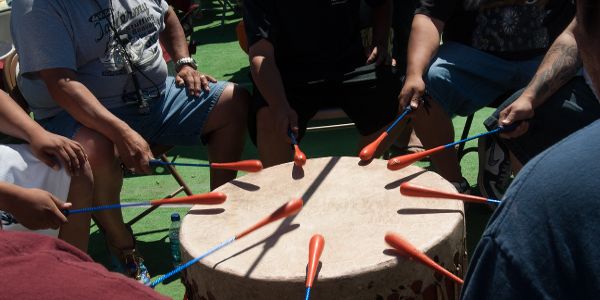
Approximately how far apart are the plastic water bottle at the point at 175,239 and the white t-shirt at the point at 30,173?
2.10ft

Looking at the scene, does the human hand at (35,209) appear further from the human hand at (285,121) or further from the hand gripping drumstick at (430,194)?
the hand gripping drumstick at (430,194)

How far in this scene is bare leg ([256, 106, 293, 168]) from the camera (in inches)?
121

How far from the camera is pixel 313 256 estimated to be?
1.72m

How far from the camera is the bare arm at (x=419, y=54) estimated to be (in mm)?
2789

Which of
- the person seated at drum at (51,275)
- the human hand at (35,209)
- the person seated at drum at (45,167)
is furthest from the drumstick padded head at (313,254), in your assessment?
the person seated at drum at (45,167)

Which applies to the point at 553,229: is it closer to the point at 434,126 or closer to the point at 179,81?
the point at 434,126

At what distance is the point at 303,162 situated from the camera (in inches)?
91.7

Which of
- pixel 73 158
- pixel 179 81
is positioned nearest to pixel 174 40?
pixel 179 81

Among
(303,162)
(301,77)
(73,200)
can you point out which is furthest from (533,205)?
(301,77)

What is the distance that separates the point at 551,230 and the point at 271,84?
7.37 feet

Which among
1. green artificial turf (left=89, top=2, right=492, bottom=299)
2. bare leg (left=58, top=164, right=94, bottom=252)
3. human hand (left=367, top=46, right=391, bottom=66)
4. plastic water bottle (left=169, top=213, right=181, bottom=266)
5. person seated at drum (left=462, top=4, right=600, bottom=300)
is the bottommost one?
green artificial turf (left=89, top=2, right=492, bottom=299)

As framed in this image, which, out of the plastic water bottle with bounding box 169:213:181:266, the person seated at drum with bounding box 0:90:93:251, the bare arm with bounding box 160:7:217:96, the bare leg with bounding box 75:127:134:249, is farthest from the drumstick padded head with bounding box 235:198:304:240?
the bare arm with bounding box 160:7:217:96

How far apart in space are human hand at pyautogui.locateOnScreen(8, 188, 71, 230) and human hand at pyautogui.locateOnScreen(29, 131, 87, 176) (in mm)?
292

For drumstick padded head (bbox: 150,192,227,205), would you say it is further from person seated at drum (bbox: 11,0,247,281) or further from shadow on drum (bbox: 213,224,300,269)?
person seated at drum (bbox: 11,0,247,281)
